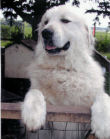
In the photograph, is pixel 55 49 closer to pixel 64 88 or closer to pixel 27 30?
pixel 64 88

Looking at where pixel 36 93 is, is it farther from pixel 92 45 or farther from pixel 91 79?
pixel 92 45

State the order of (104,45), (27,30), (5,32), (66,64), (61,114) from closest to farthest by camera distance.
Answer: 1. (61,114)
2. (66,64)
3. (104,45)
4. (27,30)
5. (5,32)

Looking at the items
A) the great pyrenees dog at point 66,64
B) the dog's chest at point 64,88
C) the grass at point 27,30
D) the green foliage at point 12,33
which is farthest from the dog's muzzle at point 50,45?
the green foliage at point 12,33

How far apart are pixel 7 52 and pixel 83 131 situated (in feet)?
6.24

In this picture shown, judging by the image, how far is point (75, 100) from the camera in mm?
1762

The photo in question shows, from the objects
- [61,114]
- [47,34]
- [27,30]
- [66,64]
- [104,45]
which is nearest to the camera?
[61,114]

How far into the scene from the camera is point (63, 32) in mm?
1776

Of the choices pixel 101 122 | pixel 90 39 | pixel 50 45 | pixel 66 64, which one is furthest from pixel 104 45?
pixel 101 122

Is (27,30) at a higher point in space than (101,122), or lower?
higher

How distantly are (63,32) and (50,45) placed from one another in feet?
0.45

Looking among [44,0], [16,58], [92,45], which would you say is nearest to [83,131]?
[92,45]

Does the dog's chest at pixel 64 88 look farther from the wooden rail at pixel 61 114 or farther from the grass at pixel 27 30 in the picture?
the grass at pixel 27 30

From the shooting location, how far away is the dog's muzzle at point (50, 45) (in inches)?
68.3

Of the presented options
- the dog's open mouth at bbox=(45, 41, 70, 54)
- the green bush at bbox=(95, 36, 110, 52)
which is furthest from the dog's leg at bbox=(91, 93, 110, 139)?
the green bush at bbox=(95, 36, 110, 52)
